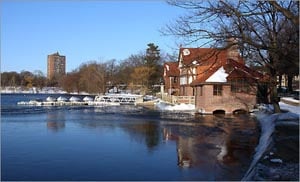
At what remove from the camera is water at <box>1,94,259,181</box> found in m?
14.0

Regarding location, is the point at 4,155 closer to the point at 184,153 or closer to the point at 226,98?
the point at 184,153

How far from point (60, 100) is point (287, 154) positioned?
5665 cm

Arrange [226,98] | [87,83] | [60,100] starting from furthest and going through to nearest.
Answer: [87,83], [60,100], [226,98]

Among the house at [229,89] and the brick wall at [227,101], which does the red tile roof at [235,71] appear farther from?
the brick wall at [227,101]

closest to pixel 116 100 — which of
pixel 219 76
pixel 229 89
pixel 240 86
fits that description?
pixel 219 76

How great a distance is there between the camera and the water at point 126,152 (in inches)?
552

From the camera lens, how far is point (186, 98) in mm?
50344

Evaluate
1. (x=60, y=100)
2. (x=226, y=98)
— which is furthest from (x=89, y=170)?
(x=60, y=100)

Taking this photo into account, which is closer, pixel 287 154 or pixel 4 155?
pixel 287 154

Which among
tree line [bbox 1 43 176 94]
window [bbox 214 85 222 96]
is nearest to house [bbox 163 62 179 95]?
tree line [bbox 1 43 176 94]

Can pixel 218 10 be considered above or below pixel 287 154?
above

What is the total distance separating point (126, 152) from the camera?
1855cm

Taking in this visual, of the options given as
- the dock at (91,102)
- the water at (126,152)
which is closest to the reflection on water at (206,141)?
the water at (126,152)

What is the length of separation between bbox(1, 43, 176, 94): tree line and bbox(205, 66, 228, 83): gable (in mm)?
26236
